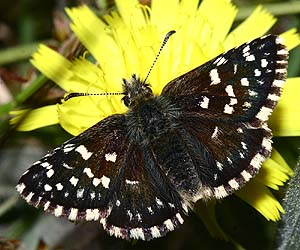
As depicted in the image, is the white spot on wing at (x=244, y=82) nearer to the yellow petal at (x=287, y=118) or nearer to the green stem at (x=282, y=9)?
the yellow petal at (x=287, y=118)

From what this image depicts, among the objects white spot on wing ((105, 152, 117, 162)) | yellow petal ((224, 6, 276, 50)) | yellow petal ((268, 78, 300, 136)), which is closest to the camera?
white spot on wing ((105, 152, 117, 162))

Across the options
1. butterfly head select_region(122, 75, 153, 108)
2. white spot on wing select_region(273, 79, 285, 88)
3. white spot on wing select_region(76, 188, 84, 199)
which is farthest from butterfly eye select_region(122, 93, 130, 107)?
white spot on wing select_region(273, 79, 285, 88)

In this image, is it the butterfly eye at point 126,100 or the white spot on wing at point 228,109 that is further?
the butterfly eye at point 126,100

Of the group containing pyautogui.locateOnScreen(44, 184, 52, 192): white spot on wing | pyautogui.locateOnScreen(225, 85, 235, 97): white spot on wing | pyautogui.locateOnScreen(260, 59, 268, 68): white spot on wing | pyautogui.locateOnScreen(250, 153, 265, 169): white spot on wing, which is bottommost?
pyautogui.locateOnScreen(250, 153, 265, 169): white spot on wing

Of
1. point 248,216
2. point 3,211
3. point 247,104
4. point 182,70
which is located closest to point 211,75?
point 247,104

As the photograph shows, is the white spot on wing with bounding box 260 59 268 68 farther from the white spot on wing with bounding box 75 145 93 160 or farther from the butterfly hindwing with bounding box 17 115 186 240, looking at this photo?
the white spot on wing with bounding box 75 145 93 160

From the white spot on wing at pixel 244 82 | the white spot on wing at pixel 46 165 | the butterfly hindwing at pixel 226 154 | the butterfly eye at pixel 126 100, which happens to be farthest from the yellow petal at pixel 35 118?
the white spot on wing at pixel 244 82

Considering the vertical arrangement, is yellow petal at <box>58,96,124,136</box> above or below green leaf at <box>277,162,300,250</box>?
above
